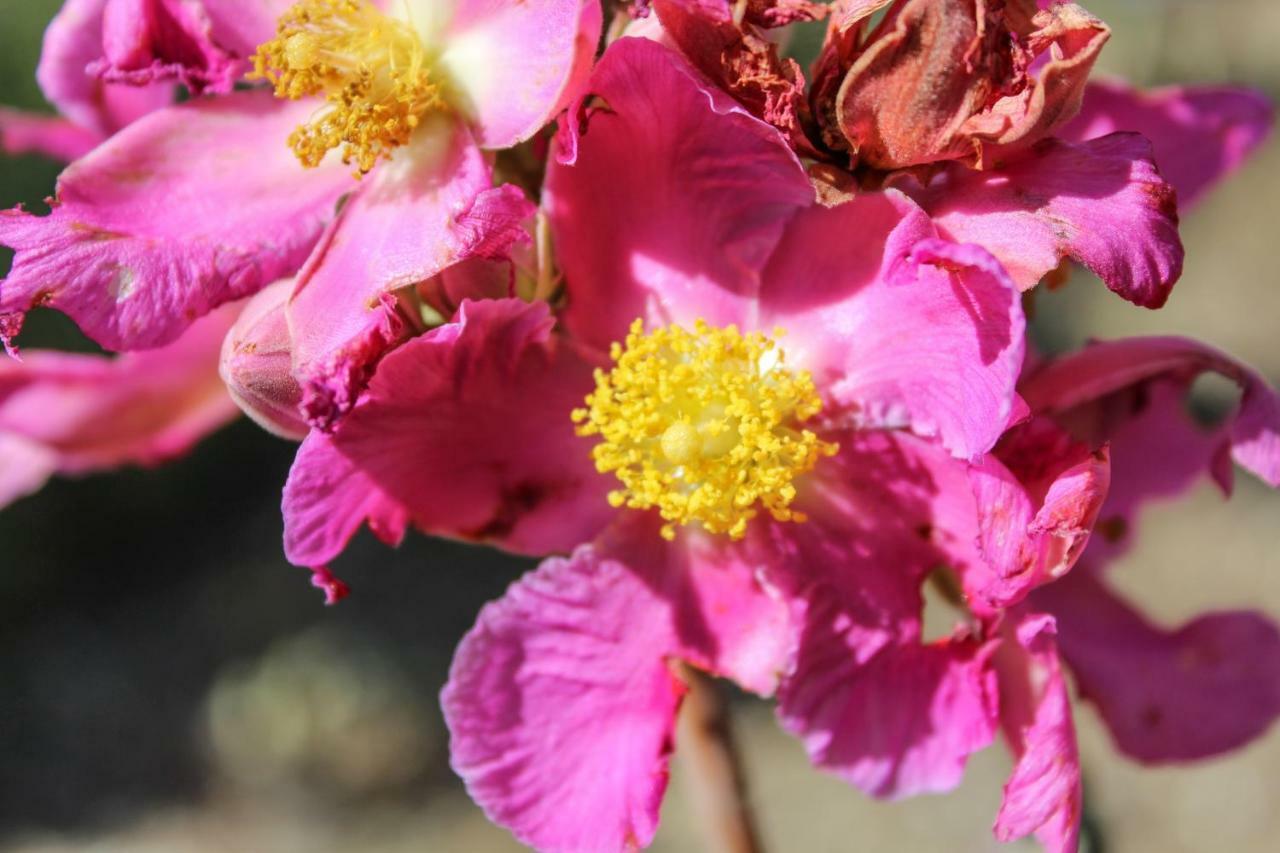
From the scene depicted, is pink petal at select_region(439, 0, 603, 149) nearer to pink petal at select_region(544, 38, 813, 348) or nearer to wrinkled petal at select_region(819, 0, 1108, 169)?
pink petal at select_region(544, 38, 813, 348)

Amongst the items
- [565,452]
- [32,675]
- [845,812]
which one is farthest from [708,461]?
[32,675]

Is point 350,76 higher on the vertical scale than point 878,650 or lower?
higher

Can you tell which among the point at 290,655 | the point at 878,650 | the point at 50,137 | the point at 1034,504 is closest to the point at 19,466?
the point at 50,137

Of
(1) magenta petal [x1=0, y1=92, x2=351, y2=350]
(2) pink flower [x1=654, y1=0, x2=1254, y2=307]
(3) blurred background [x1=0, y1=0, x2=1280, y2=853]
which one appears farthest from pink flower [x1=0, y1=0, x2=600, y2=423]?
(3) blurred background [x1=0, y1=0, x2=1280, y2=853]

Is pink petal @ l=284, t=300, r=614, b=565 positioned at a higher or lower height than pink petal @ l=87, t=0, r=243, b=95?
lower

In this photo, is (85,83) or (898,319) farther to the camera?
(85,83)

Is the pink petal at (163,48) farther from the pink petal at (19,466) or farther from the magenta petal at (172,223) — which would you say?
the pink petal at (19,466)

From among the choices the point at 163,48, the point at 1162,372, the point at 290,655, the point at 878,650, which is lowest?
the point at 290,655

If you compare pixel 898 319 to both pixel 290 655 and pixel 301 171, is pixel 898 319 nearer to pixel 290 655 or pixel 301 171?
pixel 301 171
